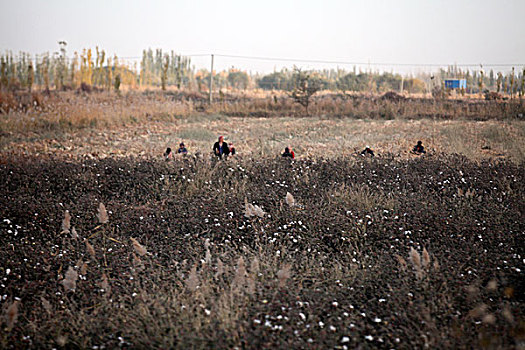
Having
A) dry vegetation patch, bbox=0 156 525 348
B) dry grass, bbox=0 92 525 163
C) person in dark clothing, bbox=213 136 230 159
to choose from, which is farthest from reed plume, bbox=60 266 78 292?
dry grass, bbox=0 92 525 163

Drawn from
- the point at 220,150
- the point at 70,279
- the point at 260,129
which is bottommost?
the point at 70,279

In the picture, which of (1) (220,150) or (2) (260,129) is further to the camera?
(2) (260,129)

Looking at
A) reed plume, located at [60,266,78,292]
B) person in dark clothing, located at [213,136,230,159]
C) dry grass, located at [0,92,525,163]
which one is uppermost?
dry grass, located at [0,92,525,163]

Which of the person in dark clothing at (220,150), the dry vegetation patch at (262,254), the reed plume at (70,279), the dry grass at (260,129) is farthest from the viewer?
the dry grass at (260,129)

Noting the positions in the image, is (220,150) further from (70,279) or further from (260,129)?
(260,129)

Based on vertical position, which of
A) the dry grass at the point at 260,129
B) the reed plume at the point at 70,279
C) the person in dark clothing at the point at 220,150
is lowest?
the reed plume at the point at 70,279

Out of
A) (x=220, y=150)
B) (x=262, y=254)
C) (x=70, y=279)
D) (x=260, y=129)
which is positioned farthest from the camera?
(x=260, y=129)

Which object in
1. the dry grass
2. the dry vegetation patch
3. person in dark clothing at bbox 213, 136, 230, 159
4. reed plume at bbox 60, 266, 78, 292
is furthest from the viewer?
the dry grass

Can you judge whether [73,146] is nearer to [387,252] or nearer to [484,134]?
[387,252]

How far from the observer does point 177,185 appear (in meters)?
6.09

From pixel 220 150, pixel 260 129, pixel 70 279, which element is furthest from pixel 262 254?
pixel 260 129

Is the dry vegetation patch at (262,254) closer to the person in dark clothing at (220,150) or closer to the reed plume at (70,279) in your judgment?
the reed plume at (70,279)

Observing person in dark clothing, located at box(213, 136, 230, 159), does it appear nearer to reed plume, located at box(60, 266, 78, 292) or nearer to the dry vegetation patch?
the dry vegetation patch

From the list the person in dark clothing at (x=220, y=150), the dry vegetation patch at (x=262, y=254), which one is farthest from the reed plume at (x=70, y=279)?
the person in dark clothing at (x=220, y=150)
